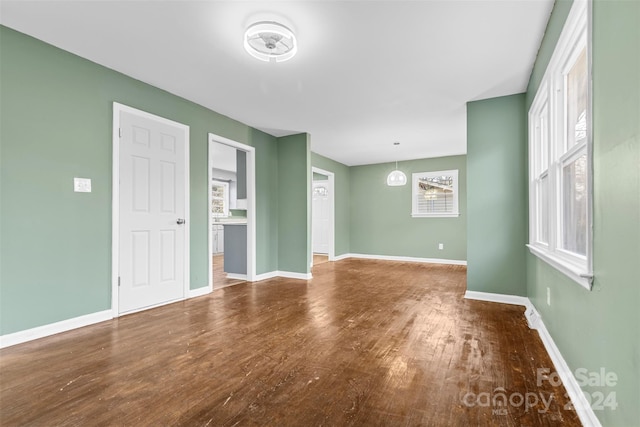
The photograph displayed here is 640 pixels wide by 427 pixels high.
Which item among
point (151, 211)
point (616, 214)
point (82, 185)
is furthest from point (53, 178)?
point (616, 214)

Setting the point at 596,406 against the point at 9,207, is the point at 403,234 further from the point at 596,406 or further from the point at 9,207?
the point at 9,207

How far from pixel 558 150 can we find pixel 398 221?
5375mm

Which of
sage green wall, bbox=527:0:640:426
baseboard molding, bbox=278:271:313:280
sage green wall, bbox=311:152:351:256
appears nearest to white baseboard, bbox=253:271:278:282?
baseboard molding, bbox=278:271:313:280

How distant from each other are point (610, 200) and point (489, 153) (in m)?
2.74

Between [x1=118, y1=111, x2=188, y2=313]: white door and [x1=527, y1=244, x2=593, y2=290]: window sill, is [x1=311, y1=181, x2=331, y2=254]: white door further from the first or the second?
[x1=527, y1=244, x2=593, y2=290]: window sill

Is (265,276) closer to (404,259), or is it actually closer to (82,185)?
(82,185)

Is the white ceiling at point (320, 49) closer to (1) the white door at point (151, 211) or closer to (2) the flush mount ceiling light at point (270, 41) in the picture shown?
(2) the flush mount ceiling light at point (270, 41)

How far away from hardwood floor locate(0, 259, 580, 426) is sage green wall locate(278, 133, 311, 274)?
1.88 meters

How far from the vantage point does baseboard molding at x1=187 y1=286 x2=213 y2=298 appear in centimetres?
394

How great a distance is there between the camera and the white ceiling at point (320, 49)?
2.21 m

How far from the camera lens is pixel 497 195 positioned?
370 cm

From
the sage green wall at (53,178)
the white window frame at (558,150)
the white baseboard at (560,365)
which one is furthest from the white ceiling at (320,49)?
the white baseboard at (560,365)

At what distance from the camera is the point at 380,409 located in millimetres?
1605

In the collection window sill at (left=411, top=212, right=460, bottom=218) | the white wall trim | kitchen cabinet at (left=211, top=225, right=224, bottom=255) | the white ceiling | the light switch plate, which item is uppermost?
the white ceiling
